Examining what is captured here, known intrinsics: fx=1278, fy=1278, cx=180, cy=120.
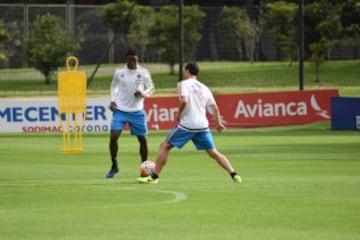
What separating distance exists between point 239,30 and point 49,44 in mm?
8026

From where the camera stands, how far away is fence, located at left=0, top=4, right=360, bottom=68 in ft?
178

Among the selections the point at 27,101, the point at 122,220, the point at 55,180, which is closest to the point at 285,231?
the point at 122,220

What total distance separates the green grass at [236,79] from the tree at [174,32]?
945mm

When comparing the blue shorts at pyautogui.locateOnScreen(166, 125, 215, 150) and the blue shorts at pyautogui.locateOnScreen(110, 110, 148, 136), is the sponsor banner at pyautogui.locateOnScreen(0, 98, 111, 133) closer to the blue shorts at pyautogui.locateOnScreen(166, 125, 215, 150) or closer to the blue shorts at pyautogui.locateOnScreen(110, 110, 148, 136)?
the blue shorts at pyautogui.locateOnScreen(110, 110, 148, 136)

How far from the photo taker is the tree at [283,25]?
180 ft

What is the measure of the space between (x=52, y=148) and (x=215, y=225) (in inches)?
683

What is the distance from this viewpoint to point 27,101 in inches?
1517

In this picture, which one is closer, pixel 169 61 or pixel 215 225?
pixel 215 225

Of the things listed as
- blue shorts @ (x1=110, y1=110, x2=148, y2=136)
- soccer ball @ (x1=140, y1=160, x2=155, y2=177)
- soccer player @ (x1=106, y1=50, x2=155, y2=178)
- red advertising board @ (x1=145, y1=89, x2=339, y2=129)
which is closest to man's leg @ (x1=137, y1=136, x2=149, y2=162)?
soccer player @ (x1=106, y1=50, x2=155, y2=178)

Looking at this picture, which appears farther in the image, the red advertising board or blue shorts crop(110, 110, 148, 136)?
the red advertising board

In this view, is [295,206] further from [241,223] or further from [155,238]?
[155,238]

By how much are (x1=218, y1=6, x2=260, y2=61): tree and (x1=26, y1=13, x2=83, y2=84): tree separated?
6.45 m

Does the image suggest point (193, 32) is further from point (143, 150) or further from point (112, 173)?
point (112, 173)

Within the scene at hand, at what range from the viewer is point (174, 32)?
54.7 metres
